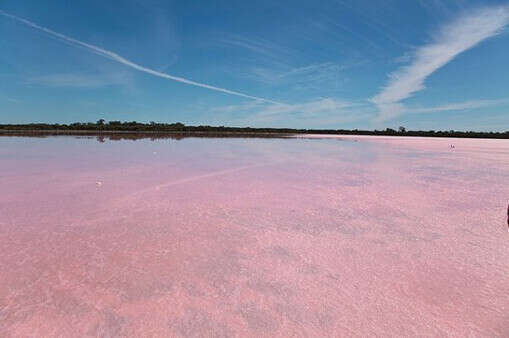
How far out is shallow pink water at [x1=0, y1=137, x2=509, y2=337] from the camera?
2.13m

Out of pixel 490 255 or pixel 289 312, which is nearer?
pixel 289 312

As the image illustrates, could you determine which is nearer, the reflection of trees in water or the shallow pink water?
the shallow pink water

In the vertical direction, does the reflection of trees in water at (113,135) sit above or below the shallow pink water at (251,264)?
above

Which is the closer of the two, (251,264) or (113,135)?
(251,264)

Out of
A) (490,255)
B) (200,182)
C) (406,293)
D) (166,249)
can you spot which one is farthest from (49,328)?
(200,182)

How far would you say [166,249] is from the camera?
10.9ft

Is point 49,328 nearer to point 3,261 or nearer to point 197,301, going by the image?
point 197,301

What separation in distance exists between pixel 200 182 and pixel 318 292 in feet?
17.2

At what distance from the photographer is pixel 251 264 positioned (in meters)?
3.02

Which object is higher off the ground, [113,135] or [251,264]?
[113,135]

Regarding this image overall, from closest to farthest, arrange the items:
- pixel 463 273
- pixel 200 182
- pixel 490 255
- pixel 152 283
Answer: pixel 152 283 < pixel 463 273 < pixel 490 255 < pixel 200 182

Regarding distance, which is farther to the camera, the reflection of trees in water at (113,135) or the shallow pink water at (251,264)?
the reflection of trees in water at (113,135)

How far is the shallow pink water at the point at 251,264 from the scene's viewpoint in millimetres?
2133

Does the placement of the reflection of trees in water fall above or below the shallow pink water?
above
